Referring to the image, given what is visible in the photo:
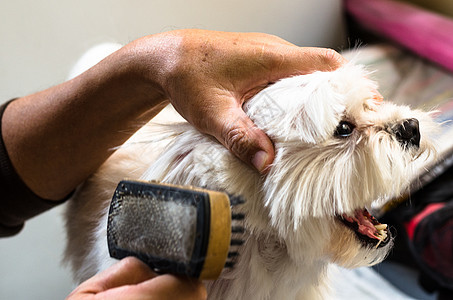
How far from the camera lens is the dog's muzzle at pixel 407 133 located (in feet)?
1.78

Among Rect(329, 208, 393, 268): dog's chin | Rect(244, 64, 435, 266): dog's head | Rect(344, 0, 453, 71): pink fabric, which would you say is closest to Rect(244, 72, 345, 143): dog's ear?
Rect(244, 64, 435, 266): dog's head

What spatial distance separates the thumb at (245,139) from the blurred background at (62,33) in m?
0.41

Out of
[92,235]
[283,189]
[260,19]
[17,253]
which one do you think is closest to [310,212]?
[283,189]

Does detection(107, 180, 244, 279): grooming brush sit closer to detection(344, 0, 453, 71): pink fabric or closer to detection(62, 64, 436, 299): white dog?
detection(62, 64, 436, 299): white dog

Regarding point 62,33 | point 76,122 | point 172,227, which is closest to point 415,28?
point 62,33

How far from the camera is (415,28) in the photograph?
1.44m

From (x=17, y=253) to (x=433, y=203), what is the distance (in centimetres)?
101

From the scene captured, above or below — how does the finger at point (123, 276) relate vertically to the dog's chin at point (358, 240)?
above

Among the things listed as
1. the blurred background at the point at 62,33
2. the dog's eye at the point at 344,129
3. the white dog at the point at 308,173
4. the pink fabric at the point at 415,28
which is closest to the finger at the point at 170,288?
the white dog at the point at 308,173

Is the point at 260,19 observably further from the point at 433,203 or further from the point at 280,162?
the point at 433,203

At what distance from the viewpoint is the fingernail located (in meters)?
0.51

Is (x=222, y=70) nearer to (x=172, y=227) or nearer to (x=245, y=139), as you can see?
(x=245, y=139)

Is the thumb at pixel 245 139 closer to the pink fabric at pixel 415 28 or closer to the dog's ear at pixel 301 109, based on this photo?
the dog's ear at pixel 301 109

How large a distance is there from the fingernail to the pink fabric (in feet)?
3.28
